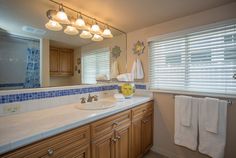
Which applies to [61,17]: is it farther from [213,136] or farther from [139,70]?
[213,136]

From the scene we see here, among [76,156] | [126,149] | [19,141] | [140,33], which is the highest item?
[140,33]

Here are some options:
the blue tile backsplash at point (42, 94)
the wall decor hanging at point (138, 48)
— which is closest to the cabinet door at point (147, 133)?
the blue tile backsplash at point (42, 94)

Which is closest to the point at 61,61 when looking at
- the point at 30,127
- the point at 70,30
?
the point at 70,30

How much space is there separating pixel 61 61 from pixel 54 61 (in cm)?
9

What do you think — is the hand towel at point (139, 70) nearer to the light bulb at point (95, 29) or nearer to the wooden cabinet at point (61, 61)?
the light bulb at point (95, 29)

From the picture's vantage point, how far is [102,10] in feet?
5.19

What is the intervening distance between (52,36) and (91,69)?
70 cm

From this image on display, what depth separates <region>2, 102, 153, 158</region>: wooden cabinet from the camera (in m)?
0.84

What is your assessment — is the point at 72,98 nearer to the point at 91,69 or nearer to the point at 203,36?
the point at 91,69

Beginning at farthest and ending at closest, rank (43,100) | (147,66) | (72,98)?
(147,66) < (72,98) < (43,100)

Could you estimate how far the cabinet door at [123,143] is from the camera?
142 centimetres

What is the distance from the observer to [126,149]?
1.55 meters

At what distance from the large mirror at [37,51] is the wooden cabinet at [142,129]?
0.84 m

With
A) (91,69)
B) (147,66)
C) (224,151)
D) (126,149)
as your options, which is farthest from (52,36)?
(224,151)
